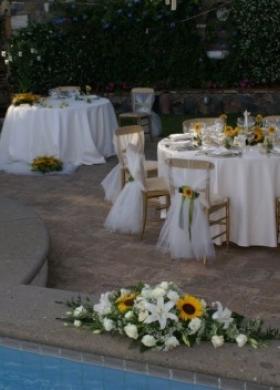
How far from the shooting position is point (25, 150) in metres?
9.45

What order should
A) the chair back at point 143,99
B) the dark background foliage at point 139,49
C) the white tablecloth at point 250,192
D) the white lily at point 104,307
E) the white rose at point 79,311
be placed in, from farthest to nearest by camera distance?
the dark background foliage at point 139,49 < the chair back at point 143,99 < the white tablecloth at point 250,192 < the white rose at point 79,311 < the white lily at point 104,307

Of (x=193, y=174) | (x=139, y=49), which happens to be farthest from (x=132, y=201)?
(x=139, y=49)

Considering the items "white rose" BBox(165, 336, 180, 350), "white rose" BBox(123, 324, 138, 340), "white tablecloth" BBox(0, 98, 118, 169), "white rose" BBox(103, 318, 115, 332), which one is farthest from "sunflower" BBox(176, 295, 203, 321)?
"white tablecloth" BBox(0, 98, 118, 169)

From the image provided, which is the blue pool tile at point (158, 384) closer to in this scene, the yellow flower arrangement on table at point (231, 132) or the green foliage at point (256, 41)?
the yellow flower arrangement on table at point (231, 132)

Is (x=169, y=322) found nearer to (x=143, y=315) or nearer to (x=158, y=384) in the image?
(x=143, y=315)

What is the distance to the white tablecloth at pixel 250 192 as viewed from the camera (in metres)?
5.97

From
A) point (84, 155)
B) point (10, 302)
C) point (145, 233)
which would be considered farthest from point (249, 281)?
point (84, 155)

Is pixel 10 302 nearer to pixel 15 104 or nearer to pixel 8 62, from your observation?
pixel 15 104

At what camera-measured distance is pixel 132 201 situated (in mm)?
6469

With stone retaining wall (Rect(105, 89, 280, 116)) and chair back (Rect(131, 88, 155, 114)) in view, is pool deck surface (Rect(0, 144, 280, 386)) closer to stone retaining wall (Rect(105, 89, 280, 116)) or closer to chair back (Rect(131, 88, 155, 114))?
chair back (Rect(131, 88, 155, 114))

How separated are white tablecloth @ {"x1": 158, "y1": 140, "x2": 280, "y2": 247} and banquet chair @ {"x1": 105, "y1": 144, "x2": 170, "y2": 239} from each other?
0.62m

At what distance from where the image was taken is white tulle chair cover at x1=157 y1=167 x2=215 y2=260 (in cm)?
571

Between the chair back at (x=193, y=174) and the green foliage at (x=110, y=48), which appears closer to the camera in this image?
the chair back at (x=193, y=174)

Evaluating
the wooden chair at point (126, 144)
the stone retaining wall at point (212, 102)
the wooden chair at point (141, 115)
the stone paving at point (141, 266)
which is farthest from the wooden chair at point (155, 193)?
the stone retaining wall at point (212, 102)
